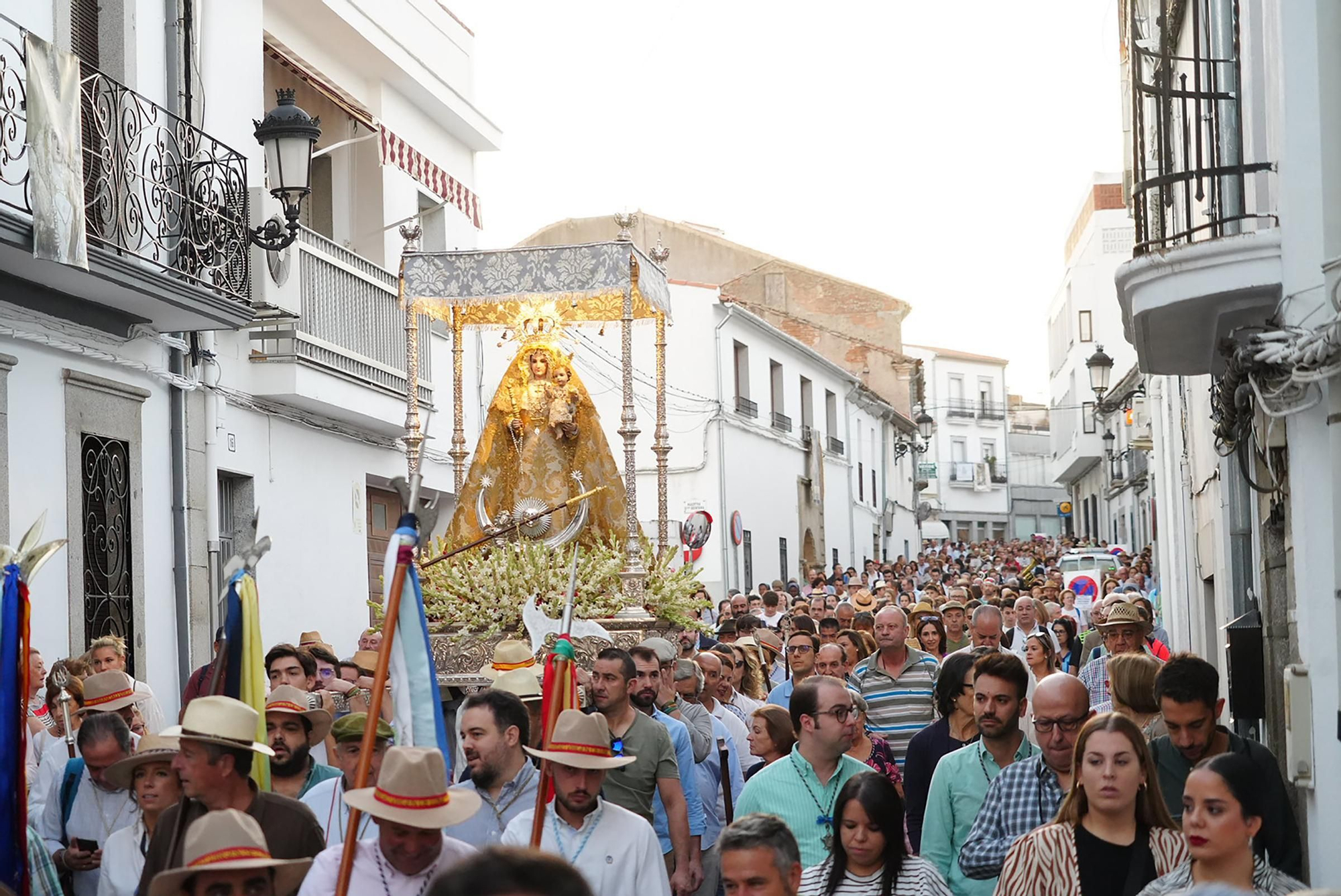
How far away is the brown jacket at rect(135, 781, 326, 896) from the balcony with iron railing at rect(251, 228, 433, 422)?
28.2ft

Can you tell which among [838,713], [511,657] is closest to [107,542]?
[511,657]

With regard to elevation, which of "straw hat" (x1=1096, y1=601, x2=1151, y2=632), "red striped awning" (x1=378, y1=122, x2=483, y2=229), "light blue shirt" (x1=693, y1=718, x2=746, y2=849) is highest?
"red striped awning" (x1=378, y1=122, x2=483, y2=229)

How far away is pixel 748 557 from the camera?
30531 millimetres

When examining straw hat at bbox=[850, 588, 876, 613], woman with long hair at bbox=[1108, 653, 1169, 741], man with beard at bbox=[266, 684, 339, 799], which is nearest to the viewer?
man with beard at bbox=[266, 684, 339, 799]

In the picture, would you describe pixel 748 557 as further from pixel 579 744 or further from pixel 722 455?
pixel 579 744

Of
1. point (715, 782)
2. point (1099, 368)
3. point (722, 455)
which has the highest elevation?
point (1099, 368)

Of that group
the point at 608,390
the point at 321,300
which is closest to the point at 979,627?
the point at 321,300

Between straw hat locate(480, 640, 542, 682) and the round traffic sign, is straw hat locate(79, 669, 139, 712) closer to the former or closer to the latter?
straw hat locate(480, 640, 542, 682)

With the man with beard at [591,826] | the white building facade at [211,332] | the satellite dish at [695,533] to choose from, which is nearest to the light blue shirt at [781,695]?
the white building facade at [211,332]

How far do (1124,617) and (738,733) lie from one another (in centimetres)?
197

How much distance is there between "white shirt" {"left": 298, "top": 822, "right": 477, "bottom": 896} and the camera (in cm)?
460

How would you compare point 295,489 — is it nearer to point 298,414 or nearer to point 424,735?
point 298,414

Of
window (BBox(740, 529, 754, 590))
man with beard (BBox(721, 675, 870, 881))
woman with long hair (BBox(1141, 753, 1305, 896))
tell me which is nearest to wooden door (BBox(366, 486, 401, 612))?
man with beard (BBox(721, 675, 870, 881))

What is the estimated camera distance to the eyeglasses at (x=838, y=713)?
5.91 metres
